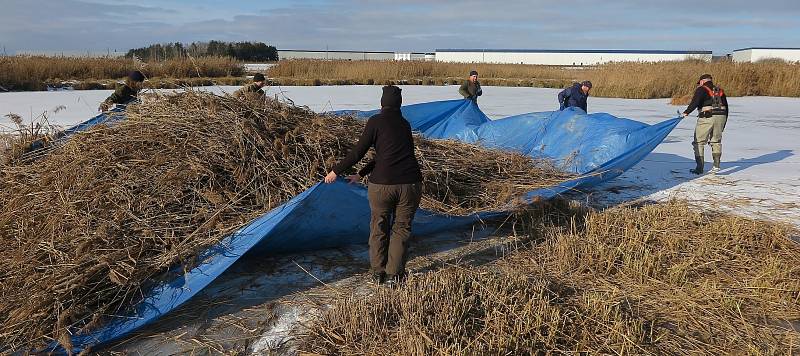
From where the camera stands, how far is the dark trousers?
2.83 metres

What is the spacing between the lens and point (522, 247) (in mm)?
3662

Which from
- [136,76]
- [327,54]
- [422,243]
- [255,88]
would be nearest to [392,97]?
[422,243]

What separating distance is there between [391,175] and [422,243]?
1084 millimetres

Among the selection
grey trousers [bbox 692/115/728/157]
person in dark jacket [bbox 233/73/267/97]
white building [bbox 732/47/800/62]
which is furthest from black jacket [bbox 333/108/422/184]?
white building [bbox 732/47/800/62]

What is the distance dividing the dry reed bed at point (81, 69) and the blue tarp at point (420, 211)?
12457 mm

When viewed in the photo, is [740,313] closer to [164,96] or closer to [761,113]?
[164,96]

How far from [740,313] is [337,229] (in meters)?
2.26

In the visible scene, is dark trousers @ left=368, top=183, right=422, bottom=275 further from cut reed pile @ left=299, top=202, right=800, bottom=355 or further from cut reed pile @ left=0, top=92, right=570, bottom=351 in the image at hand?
cut reed pile @ left=0, top=92, right=570, bottom=351

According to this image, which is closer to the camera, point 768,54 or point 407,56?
point 768,54

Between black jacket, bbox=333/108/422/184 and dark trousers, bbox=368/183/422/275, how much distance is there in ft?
0.16

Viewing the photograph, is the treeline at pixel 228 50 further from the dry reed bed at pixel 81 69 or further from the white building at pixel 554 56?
the white building at pixel 554 56

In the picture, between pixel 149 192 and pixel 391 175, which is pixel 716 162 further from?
pixel 149 192

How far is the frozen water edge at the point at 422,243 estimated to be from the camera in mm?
2520

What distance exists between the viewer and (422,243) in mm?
3740
